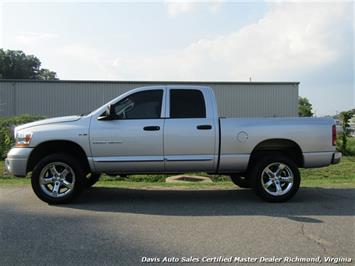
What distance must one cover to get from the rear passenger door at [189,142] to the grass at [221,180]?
210 centimetres

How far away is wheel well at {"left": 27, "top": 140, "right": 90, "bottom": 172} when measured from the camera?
8031mm

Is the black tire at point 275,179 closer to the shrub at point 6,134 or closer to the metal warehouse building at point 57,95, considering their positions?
the shrub at point 6,134

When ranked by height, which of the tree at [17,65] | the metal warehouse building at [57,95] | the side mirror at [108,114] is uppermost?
the tree at [17,65]

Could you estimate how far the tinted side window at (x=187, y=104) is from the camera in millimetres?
8195

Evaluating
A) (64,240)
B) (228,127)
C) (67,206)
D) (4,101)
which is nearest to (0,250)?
(64,240)

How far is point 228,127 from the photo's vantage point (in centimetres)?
809

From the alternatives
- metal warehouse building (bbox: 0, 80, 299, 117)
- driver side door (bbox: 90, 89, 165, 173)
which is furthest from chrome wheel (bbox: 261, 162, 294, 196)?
metal warehouse building (bbox: 0, 80, 299, 117)

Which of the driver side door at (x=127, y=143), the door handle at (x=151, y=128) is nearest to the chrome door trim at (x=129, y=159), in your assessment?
the driver side door at (x=127, y=143)

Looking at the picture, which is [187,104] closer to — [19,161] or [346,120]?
[19,161]

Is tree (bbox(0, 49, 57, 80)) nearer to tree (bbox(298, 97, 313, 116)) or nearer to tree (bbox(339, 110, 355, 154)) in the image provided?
tree (bbox(298, 97, 313, 116))

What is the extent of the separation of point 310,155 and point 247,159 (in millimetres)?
1151

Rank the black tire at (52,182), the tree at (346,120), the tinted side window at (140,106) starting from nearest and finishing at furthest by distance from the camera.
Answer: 1. the black tire at (52,182)
2. the tinted side window at (140,106)
3. the tree at (346,120)

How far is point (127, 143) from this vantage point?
26.1 feet

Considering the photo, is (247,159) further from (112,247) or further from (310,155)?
(112,247)
